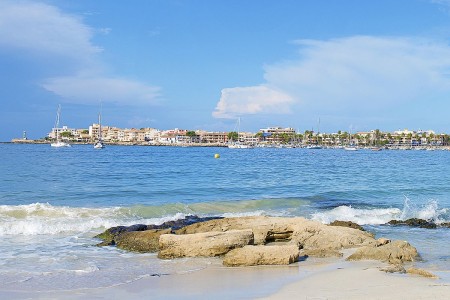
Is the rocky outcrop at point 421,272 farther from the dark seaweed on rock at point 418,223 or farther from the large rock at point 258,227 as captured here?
the dark seaweed on rock at point 418,223

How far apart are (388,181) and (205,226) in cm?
2965

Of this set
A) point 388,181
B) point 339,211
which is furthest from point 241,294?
point 388,181

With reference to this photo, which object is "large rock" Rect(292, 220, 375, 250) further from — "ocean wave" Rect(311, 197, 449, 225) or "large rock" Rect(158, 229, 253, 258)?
"ocean wave" Rect(311, 197, 449, 225)

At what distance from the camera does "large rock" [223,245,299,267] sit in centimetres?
1213

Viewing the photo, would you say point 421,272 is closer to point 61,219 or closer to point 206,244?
point 206,244

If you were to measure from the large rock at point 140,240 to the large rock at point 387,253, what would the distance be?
5467 millimetres

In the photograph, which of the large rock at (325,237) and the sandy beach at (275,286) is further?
the large rock at (325,237)

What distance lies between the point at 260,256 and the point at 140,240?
436 centimetres

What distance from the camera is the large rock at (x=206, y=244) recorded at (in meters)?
13.3

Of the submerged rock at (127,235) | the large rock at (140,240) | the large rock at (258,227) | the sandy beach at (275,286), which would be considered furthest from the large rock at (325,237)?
the submerged rock at (127,235)

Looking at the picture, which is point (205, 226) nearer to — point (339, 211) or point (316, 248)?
point (316, 248)

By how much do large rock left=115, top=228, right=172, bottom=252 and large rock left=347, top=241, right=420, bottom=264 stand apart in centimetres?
547

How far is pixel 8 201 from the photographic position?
27.3 m

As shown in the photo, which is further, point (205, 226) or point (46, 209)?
point (46, 209)
